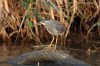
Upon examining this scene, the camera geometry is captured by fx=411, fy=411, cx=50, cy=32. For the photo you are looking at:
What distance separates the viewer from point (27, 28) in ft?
21.6

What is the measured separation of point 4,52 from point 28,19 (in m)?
0.74

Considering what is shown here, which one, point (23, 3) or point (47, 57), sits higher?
point (23, 3)

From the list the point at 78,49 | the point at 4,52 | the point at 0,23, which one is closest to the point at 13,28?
the point at 0,23

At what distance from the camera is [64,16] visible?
6.55 meters

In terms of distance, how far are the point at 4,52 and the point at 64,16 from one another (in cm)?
115

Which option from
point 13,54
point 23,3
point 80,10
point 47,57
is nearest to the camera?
point 47,57

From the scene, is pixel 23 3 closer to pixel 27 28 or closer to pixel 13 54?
pixel 27 28

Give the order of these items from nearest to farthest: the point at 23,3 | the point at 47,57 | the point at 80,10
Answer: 1. the point at 47,57
2. the point at 23,3
3. the point at 80,10

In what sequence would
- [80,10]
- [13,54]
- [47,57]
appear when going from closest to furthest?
[47,57] < [13,54] < [80,10]

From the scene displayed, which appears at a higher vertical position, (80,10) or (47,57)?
(80,10)

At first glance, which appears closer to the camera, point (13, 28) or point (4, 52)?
point (4, 52)

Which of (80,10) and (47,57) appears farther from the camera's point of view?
(80,10)

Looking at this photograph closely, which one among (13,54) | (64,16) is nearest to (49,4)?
(64,16)

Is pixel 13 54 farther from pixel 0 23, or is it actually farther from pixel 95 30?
pixel 95 30
